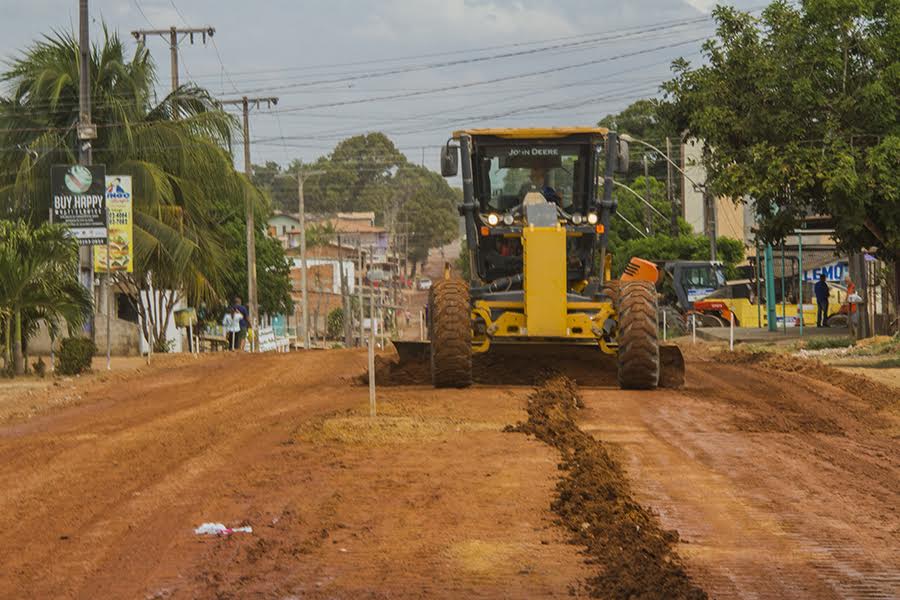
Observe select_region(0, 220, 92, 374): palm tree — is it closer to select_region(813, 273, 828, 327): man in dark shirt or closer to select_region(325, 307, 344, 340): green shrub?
select_region(813, 273, 828, 327): man in dark shirt

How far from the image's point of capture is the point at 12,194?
120ft

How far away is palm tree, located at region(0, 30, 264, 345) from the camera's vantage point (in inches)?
1460

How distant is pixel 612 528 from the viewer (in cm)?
838

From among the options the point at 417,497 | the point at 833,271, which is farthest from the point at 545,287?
the point at 833,271

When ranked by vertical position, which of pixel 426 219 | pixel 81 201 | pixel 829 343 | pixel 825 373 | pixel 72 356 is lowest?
pixel 825 373

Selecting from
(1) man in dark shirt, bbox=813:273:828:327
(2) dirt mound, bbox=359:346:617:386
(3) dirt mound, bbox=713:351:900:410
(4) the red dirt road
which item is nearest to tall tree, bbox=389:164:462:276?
(1) man in dark shirt, bbox=813:273:828:327

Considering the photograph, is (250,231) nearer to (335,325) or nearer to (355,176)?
(335,325)

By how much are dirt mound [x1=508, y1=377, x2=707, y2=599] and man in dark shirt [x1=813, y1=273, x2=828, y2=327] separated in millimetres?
30839

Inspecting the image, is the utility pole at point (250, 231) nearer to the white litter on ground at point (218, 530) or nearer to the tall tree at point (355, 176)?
the white litter on ground at point (218, 530)

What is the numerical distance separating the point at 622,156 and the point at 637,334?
8.54 ft

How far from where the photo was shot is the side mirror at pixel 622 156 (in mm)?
18922

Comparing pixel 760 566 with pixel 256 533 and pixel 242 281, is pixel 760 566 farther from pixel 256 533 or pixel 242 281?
pixel 242 281

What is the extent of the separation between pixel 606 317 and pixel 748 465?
6816mm

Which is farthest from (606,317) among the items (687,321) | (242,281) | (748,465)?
(242,281)
